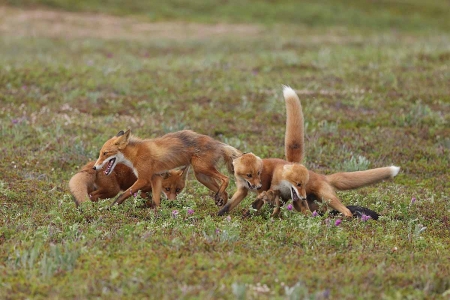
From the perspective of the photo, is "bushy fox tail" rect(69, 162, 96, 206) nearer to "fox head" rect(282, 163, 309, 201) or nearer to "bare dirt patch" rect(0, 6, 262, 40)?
"fox head" rect(282, 163, 309, 201)

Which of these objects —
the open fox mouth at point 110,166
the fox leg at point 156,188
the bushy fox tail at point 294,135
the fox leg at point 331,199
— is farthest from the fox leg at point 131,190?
the fox leg at point 331,199

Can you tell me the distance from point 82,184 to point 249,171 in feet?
8.11

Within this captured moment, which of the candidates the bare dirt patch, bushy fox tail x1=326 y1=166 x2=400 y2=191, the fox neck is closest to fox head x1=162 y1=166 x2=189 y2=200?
the fox neck

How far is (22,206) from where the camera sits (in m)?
9.33

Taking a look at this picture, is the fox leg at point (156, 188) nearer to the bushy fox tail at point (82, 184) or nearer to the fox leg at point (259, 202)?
the bushy fox tail at point (82, 184)

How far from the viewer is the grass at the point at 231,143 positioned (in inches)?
246

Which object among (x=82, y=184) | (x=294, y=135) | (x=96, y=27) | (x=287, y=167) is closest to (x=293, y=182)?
(x=287, y=167)

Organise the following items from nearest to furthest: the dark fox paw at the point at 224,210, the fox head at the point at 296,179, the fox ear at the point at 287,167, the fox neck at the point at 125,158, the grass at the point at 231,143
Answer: the grass at the point at 231,143 → the fox head at the point at 296,179 → the fox ear at the point at 287,167 → the dark fox paw at the point at 224,210 → the fox neck at the point at 125,158

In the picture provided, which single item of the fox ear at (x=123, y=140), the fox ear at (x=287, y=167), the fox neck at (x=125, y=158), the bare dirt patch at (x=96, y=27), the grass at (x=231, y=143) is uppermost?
the fox ear at (x=123, y=140)

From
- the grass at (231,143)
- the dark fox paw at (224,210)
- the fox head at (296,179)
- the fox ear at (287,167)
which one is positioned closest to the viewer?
the grass at (231,143)

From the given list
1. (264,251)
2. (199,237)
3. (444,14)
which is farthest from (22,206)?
(444,14)

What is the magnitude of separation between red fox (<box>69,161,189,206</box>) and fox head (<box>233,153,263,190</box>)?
1.39 m

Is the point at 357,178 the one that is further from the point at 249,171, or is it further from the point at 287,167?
the point at 249,171

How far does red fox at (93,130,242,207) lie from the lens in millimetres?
9328
